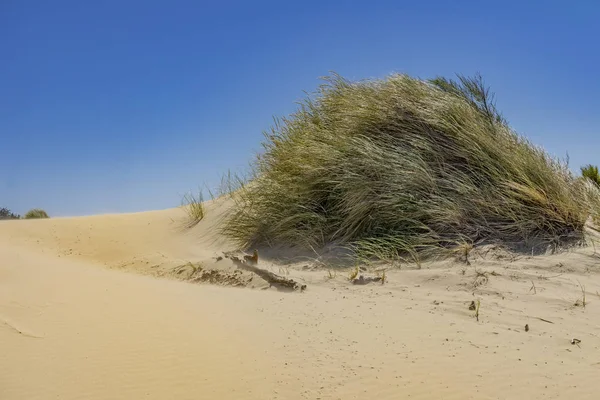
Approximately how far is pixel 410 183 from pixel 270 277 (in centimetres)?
216

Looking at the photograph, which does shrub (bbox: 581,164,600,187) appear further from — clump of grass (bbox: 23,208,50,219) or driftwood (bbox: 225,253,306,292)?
clump of grass (bbox: 23,208,50,219)

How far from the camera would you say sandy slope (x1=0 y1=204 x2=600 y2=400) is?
10.8 ft

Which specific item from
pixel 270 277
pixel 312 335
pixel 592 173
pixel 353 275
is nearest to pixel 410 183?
pixel 353 275

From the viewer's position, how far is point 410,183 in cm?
665

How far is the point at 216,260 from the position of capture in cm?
672

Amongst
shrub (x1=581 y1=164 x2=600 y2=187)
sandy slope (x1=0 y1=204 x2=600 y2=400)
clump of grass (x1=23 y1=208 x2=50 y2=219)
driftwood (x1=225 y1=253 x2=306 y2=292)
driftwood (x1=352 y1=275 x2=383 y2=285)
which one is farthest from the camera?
clump of grass (x1=23 y1=208 x2=50 y2=219)

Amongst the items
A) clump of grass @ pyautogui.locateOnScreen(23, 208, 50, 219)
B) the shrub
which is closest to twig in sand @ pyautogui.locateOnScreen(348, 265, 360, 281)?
the shrub

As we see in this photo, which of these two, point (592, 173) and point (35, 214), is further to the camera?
point (35, 214)

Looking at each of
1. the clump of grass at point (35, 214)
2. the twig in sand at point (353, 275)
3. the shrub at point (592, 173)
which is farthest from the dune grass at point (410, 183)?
the clump of grass at point (35, 214)

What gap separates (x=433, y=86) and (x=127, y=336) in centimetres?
613

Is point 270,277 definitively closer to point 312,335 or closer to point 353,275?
point 353,275

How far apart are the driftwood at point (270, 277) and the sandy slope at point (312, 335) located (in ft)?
0.42

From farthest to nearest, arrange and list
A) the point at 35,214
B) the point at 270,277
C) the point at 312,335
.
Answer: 1. the point at 35,214
2. the point at 270,277
3. the point at 312,335

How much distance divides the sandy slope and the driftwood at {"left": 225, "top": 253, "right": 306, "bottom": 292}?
0.13m
